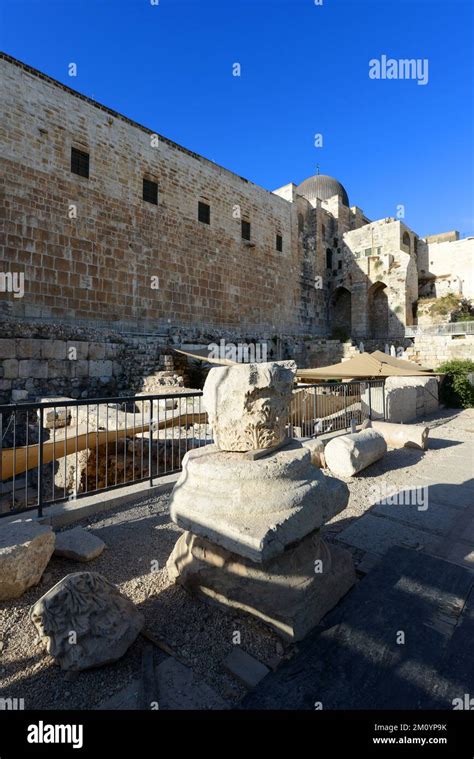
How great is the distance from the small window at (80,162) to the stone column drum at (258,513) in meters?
11.4

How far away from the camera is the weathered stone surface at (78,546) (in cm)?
256

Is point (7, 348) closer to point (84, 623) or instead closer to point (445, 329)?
point (84, 623)

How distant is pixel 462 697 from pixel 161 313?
41.1ft

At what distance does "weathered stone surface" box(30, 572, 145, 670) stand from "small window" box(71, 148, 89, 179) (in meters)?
12.2

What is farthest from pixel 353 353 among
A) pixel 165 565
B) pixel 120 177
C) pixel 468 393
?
pixel 165 565

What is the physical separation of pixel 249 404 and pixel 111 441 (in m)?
3.93

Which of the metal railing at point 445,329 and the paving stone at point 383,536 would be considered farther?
the metal railing at point 445,329

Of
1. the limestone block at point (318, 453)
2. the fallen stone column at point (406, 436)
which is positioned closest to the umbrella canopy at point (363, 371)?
the fallen stone column at point (406, 436)

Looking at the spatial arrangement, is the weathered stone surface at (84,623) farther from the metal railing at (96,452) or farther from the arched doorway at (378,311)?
the arched doorway at (378,311)

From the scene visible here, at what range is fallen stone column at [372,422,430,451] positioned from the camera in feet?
19.2

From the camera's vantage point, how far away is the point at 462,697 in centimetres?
150

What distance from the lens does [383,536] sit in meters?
2.97

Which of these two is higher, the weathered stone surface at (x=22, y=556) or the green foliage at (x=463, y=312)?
the green foliage at (x=463, y=312)

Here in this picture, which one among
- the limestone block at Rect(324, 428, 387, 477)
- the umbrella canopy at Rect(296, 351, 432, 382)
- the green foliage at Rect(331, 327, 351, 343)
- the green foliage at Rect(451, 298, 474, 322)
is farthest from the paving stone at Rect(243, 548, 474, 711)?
the green foliage at Rect(451, 298, 474, 322)
